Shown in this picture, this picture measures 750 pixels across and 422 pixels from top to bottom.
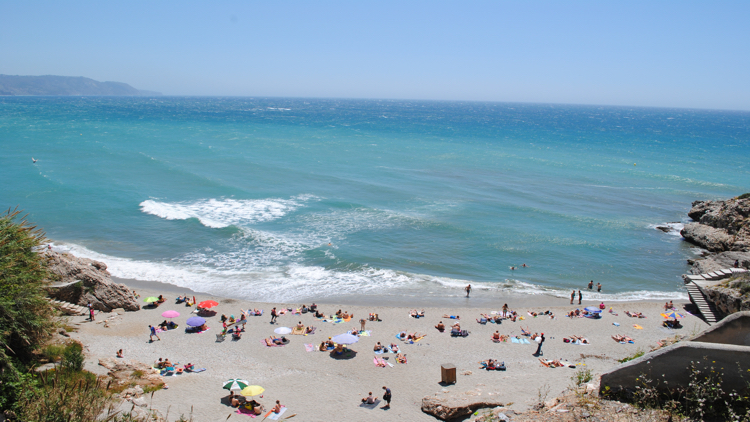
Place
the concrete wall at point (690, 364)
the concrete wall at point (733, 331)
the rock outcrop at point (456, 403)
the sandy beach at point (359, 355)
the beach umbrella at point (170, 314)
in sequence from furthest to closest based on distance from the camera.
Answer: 1. the beach umbrella at point (170, 314)
2. the sandy beach at point (359, 355)
3. the rock outcrop at point (456, 403)
4. the concrete wall at point (733, 331)
5. the concrete wall at point (690, 364)

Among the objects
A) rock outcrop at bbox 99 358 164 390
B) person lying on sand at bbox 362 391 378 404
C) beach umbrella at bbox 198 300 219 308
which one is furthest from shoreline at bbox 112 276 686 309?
person lying on sand at bbox 362 391 378 404

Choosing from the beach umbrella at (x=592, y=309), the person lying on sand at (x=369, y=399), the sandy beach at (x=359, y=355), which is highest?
the beach umbrella at (x=592, y=309)

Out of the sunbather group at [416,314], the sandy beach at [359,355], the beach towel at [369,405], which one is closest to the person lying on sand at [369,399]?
the beach towel at [369,405]

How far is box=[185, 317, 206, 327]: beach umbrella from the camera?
24.0m

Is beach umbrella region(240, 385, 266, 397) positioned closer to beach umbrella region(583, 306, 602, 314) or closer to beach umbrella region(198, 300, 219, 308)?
beach umbrella region(198, 300, 219, 308)

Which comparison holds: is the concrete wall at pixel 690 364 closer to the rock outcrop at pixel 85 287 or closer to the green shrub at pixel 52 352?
the green shrub at pixel 52 352

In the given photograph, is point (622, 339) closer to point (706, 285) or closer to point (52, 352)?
point (706, 285)

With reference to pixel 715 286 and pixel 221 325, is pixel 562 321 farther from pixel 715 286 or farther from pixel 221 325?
pixel 221 325

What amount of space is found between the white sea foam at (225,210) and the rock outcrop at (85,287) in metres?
14.3

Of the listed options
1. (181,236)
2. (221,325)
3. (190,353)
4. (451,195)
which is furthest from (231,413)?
(451,195)

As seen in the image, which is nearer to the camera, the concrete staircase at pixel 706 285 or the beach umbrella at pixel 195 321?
the beach umbrella at pixel 195 321

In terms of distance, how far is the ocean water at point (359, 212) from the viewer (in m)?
32.5

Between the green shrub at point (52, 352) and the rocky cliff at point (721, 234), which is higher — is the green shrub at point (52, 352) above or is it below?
below

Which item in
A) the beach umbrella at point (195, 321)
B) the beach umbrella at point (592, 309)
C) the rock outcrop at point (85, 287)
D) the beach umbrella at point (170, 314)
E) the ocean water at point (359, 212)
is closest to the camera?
the rock outcrop at point (85, 287)
